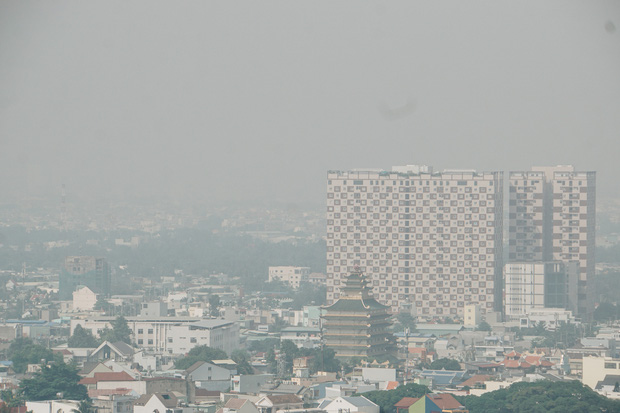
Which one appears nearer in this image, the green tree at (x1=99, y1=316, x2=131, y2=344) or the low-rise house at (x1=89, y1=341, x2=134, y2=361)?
the low-rise house at (x1=89, y1=341, x2=134, y2=361)

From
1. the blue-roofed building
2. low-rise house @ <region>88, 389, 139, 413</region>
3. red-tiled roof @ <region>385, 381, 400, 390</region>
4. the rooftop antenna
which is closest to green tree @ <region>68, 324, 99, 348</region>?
the blue-roofed building

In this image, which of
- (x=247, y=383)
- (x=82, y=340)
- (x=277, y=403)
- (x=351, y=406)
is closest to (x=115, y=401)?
(x=277, y=403)

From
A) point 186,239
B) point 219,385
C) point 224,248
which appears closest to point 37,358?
point 219,385

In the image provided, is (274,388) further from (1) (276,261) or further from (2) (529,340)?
(1) (276,261)

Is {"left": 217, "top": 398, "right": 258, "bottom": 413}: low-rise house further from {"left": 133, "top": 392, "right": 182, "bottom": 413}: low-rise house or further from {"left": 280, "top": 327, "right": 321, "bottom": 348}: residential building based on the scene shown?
{"left": 280, "top": 327, "right": 321, "bottom": 348}: residential building

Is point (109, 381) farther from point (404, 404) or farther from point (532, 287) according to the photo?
point (532, 287)

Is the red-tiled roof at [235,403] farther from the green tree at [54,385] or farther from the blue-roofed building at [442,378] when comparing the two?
the blue-roofed building at [442,378]
